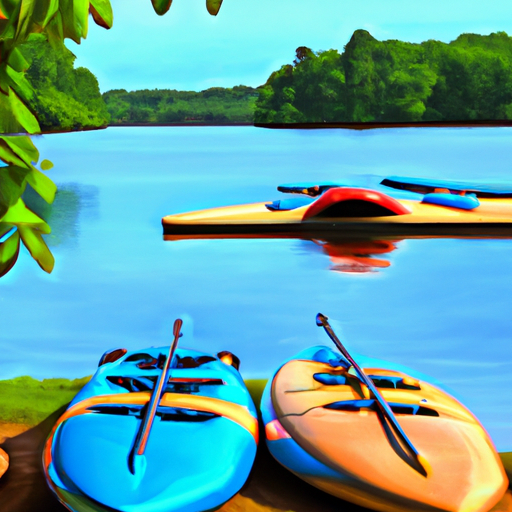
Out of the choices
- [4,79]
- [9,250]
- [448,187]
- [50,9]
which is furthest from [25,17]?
[448,187]

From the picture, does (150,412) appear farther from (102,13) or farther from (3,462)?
(102,13)

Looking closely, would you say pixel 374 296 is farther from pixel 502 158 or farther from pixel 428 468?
pixel 502 158

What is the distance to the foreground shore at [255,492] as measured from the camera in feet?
6.32

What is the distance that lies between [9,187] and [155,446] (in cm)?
90

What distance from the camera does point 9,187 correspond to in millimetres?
1396

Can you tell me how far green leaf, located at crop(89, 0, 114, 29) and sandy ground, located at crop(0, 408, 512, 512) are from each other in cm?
146

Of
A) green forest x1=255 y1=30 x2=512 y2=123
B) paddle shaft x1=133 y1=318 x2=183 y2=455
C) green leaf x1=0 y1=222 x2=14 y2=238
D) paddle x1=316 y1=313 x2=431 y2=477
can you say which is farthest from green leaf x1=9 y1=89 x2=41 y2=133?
green forest x1=255 y1=30 x2=512 y2=123

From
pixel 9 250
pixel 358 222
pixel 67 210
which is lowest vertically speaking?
pixel 67 210

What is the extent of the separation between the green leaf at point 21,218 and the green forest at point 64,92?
1995cm

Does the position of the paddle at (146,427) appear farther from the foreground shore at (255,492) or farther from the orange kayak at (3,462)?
the orange kayak at (3,462)

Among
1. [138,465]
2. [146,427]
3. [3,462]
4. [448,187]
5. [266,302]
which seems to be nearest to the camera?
[138,465]

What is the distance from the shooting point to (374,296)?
→ 16.5 feet

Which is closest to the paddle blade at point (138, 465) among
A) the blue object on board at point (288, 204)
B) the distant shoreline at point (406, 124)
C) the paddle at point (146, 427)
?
the paddle at point (146, 427)

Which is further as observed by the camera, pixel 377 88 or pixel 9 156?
pixel 377 88
